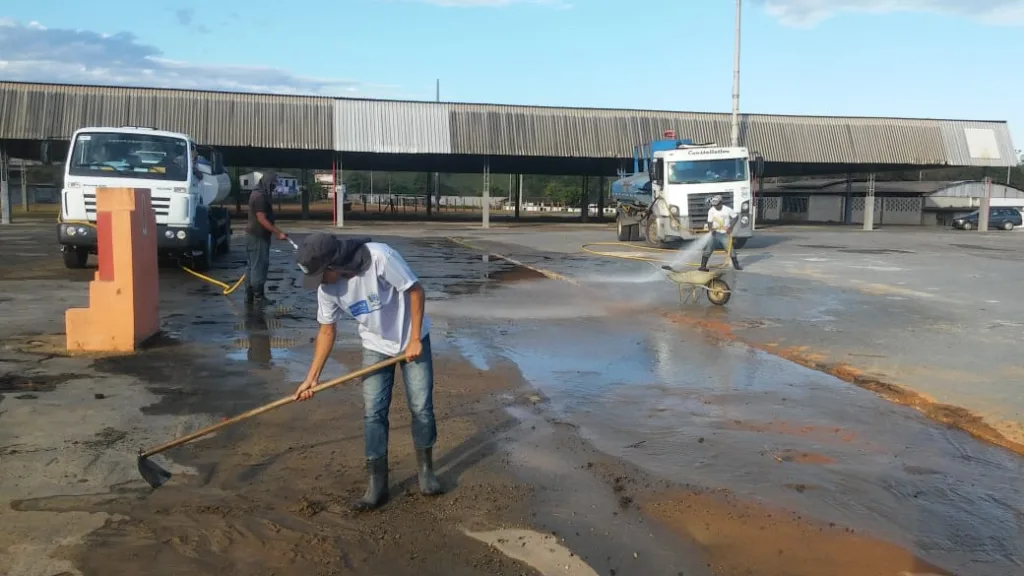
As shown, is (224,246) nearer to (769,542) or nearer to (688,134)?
(769,542)

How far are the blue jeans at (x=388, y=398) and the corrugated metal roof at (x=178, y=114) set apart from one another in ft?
112

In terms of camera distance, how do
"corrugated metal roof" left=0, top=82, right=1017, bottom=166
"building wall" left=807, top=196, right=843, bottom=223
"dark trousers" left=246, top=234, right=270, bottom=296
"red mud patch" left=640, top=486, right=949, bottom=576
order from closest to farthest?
"red mud patch" left=640, top=486, right=949, bottom=576, "dark trousers" left=246, top=234, right=270, bottom=296, "corrugated metal roof" left=0, top=82, right=1017, bottom=166, "building wall" left=807, top=196, right=843, bottom=223

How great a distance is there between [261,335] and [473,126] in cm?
3127

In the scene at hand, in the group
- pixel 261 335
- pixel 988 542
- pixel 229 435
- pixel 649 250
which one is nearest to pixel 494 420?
pixel 229 435

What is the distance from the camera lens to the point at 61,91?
3519cm

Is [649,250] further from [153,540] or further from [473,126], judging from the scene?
[153,540]

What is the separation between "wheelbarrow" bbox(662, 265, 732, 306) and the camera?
12484 millimetres

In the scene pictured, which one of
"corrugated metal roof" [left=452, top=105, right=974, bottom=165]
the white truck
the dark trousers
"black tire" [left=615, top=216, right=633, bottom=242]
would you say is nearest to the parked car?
"corrugated metal roof" [left=452, top=105, right=974, bottom=165]

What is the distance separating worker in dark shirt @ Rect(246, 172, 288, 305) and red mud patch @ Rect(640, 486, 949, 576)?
7624 mm

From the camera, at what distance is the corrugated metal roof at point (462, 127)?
35250 millimetres

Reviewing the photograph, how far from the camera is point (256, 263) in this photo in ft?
38.9

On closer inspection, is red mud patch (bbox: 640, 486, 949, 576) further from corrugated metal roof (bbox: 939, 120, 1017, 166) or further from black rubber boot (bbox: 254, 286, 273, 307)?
corrugated metal roof (bbox: 939, 120, 1017, 166)

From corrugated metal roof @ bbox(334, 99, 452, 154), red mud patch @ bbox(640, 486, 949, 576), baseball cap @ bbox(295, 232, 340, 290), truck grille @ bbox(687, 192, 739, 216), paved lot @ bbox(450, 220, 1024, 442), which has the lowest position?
red mud patch @ bbox(640, 486, 949, 576)

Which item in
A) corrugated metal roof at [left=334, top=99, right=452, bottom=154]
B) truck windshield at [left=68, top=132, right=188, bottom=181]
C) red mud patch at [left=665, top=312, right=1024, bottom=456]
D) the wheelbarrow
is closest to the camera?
red mud patch at [left=665, top=312, right=1024, bottom=456]
